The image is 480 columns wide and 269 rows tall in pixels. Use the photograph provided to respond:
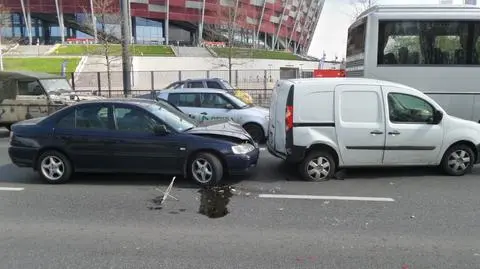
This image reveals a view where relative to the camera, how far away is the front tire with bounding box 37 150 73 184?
25.9ft

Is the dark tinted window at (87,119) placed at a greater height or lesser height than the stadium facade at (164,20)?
lesser

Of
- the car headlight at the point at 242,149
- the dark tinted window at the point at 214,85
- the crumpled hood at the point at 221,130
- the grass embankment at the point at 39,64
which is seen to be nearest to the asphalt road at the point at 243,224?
the car headlight at the point at 242,149

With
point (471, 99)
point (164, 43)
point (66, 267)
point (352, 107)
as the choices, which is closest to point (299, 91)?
point (352, 107)

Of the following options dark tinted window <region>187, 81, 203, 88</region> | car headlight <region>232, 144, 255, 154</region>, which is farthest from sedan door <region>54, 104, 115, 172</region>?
dark tinted window <region>187, 81, 203, 88</region>

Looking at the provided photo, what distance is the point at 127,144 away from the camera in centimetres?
772

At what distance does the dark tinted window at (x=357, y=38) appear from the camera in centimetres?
1250

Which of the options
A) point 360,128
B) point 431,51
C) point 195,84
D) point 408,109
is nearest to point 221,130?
point 360,128

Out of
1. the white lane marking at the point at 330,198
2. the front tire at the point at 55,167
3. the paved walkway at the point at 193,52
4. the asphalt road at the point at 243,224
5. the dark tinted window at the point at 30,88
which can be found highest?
the paved walkway at the point at 193,52

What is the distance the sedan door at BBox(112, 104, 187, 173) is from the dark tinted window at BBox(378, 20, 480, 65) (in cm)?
670

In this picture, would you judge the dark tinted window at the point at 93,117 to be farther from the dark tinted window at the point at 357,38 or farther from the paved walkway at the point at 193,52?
the paved walkway at the point at 193,52

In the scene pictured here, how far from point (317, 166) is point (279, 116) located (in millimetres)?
1061

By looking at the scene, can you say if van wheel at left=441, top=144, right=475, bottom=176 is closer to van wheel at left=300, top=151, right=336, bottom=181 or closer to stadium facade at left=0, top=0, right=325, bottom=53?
van wheel at left=300, top=151, right=336, bottom=181

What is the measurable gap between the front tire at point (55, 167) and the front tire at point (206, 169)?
2050mm

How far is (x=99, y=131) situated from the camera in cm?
786
